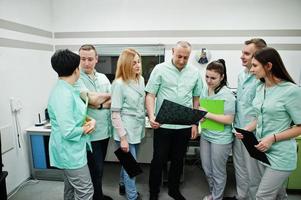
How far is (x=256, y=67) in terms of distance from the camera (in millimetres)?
1469

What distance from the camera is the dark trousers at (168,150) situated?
2.02 meters

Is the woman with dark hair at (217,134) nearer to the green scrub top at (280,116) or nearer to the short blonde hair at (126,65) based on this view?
the green scrub top at (280,116)

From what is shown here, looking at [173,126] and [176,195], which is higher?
[173,126]

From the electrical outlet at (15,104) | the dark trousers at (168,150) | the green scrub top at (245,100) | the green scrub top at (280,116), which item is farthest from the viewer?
the electrical outlet at (15,104)

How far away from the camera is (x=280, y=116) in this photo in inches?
55.8

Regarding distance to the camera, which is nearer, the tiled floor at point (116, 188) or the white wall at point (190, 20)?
the tiled floor at point (116, 188)

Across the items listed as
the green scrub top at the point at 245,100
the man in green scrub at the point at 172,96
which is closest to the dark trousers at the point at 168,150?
the man in green scrub at the point at 172,96

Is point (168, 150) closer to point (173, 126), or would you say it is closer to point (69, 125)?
point (173, 126)

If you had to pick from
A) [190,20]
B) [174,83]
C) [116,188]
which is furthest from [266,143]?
[190,20]

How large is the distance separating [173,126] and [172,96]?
0.27m

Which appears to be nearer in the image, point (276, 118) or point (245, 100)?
point (276, 118)

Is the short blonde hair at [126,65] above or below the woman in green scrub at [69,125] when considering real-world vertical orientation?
above

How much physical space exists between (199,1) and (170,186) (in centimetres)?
233

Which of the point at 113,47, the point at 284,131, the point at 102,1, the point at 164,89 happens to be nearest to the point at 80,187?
the point at 164,89
